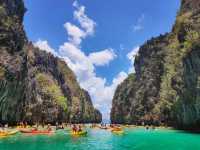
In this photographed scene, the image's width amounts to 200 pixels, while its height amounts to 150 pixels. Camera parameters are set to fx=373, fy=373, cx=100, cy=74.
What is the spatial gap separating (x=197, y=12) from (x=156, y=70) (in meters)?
44.6

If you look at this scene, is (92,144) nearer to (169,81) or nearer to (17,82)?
(17,82)

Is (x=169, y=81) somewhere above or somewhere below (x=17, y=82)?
above

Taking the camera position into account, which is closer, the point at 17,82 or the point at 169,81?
the point at 17,82

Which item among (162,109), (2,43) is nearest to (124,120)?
(162,109)

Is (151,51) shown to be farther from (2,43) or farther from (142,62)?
(2,43)

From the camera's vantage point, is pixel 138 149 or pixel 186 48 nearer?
pixel 138 149

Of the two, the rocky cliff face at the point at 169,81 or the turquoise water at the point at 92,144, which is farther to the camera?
the rocky cliff face at the point at 169,81

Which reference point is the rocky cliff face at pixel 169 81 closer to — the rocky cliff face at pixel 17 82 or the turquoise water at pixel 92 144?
the turquoise water at pixel 92 144

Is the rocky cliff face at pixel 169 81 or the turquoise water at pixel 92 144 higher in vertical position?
the rocky cliff face at pixel 169 81

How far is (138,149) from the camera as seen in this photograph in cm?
4122

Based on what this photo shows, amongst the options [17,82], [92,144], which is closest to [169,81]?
[17,82]

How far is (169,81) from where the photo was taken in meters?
113

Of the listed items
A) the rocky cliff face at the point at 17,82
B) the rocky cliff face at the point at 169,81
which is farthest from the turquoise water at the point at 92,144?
the rocky cliff face at the point at 169,81

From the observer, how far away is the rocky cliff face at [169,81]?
8014 centimetres
